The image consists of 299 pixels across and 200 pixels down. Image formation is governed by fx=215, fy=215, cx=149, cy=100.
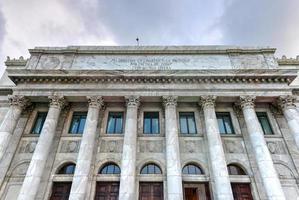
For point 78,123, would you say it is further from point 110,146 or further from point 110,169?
point 110,169

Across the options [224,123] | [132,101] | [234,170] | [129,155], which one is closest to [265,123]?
[224,123]

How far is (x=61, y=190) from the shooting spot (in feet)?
40.9

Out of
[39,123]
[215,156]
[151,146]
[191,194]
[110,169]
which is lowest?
[191,194]

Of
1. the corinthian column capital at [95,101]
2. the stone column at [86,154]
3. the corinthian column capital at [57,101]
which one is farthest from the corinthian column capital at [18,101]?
the stone column at [86,154]

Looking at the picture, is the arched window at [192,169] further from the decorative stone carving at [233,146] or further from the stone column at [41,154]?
the stone column at [41,154]

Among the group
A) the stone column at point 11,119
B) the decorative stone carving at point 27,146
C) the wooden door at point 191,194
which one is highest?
the stone column at point 11,119

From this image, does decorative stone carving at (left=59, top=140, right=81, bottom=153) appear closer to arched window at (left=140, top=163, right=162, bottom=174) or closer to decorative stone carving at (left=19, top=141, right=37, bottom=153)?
decorative stone carving at (left=19, top=141, right=37, bottom=153)

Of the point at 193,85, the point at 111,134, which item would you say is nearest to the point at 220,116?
the point at 193,85

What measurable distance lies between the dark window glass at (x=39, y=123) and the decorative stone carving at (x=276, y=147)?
1512cm

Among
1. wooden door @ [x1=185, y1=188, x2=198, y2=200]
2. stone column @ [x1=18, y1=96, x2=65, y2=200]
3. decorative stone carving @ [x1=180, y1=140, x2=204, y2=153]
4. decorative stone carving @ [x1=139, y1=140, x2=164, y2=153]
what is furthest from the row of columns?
wooden door @ [x1=185, y1=188, x2=198, y2=200]

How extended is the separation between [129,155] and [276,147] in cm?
935

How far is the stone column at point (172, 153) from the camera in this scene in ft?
36.5

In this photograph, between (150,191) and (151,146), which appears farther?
(151,146)

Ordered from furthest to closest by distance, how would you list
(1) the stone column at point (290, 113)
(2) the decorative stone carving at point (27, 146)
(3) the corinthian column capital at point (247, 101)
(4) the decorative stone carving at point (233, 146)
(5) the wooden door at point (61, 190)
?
1. (3) the corinthian column capital at point (247, 101)
2. (2) the decorative stone carving at point (27, 146)
3. (4) the decorative stone carving at point (233, 146)
4. (1) the stone column at point (290, 113)
5. (5) the wooden door at point (61, 190)
